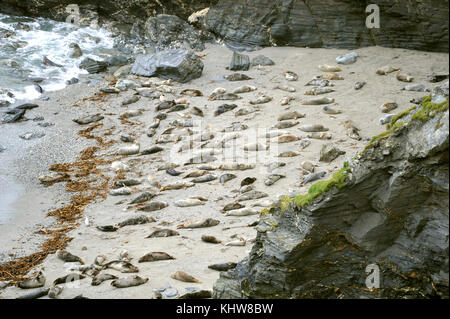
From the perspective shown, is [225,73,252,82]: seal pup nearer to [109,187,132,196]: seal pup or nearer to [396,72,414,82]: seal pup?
[396,72,414,82]: seal pup

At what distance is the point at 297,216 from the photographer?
10.8ft

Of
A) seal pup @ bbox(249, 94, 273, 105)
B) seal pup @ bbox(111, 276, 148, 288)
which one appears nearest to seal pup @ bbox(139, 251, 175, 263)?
seal pup @ bbox(111, 276, 148, 288)

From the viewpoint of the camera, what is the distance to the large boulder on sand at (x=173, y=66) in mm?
11109

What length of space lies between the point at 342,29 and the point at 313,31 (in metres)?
0.63

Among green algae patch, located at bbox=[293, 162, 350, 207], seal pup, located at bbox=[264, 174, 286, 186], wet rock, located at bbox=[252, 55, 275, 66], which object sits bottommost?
seal pup, located at bbox=[264, 174, 286, 186]

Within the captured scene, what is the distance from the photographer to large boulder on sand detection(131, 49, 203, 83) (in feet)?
36.4

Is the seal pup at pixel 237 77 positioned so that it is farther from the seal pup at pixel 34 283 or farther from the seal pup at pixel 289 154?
the seal pup at pixel 34 283

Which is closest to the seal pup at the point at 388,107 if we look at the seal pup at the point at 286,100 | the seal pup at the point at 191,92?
the seal pup at the point at 286,100

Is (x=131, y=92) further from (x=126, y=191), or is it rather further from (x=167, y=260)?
(x=167, y=260)

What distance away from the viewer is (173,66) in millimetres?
11078

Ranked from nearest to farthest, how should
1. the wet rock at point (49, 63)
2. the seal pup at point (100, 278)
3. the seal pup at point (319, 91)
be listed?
the seal pup at point (100, 278) < the seal pup at point (319, 91) < the wet rock at point (49, 63)

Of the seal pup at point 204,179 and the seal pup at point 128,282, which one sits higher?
the seal pup at point 128,282

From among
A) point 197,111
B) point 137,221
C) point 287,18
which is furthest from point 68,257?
point 287,18

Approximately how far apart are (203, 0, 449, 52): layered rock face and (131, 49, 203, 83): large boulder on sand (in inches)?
66.5
